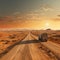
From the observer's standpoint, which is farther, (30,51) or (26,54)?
(30,51)

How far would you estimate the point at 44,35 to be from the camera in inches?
2530

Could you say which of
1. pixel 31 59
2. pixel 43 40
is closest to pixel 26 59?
pixel 31 59

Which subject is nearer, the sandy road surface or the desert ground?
the sandy road surface

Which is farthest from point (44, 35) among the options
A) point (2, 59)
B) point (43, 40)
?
point (2, 59)

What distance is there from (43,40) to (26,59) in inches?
1534

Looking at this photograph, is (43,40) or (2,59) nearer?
(2,59)

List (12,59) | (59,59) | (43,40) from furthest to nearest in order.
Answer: (43,40)
(12,59)
(59,59)

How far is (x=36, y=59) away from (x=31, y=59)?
0.70 meters

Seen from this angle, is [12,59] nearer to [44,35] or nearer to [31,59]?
[31,59]

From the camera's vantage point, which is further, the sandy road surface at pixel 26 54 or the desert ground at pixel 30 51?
the desert ground at pixel 30 51

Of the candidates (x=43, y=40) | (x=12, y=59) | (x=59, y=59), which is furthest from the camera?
(x=43, y=40)

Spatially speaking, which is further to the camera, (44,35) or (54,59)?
(44,35)

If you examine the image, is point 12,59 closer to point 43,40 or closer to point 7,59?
point 7,59

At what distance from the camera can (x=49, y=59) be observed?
2420cm
